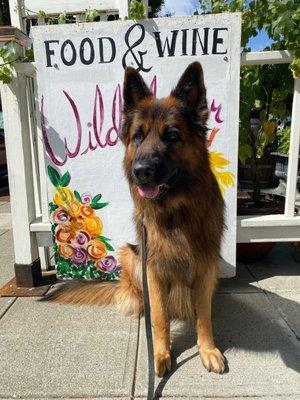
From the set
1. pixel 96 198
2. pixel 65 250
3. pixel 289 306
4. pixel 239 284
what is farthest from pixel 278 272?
pixel 65 250

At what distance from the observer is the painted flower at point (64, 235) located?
3.44 metres

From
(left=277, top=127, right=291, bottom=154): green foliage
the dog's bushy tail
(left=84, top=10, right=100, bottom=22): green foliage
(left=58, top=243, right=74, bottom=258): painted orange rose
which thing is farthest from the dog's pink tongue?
(left=277, top=127, right=291, bottom=154): green foliage

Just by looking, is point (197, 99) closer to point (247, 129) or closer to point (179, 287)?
point (179, 287)

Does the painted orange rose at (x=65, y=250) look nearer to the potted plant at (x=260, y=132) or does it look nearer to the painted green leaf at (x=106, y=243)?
the painted green leaf at (x=106, y=243)

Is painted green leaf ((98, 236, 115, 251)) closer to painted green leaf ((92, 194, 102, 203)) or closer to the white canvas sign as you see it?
the white canvas sign

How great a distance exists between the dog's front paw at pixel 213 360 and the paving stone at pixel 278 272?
128 cm

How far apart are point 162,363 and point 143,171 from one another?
4.28 ft

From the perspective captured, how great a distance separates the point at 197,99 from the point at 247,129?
1.72m

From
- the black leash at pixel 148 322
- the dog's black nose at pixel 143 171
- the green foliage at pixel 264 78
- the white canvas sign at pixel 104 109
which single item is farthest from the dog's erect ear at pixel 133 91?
the green foliage at pixel 264 78

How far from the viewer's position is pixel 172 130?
229 cm

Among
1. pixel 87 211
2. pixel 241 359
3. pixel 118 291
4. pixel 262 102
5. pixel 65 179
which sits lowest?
pixel 241 359

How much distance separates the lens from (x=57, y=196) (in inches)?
133

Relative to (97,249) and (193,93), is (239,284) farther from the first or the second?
(193,93)

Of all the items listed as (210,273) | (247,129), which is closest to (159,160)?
(210,273)
